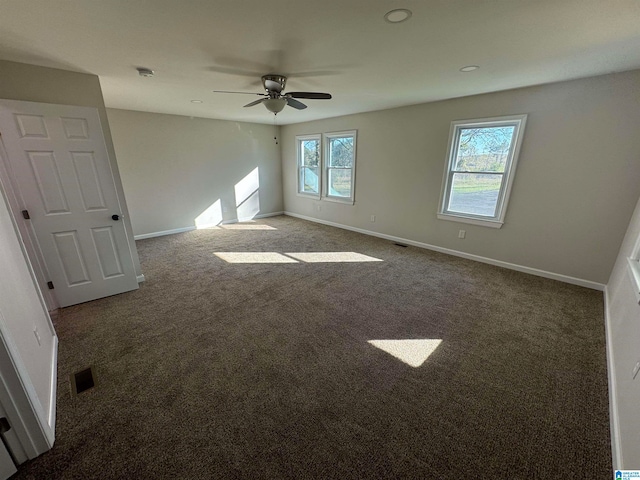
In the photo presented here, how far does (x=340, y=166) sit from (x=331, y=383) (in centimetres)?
476

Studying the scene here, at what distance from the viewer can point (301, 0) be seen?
1475 mm

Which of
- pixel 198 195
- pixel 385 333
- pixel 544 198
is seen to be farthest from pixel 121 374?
pixel 544 198

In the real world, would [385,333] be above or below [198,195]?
below

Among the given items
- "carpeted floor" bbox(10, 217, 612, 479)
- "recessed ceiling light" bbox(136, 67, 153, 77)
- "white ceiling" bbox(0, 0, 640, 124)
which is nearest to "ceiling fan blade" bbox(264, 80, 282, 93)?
"white ceiling" bbox(0, 0, 640, 124)

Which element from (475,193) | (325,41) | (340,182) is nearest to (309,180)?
(340,182)

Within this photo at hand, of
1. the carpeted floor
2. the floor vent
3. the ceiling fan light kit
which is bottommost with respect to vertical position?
the floor vent

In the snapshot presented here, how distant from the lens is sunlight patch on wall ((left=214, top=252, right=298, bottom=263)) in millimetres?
4031

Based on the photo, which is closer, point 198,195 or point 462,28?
point 462,28

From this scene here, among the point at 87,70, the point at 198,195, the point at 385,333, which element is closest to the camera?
the point at 385,333

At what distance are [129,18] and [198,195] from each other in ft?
14.5

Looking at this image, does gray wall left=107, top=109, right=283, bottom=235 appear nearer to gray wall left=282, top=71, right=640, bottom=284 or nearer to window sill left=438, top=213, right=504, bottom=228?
gray wall left=282, top=71, right=640, bottom=284

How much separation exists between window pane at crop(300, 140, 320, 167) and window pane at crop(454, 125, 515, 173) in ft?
10.4

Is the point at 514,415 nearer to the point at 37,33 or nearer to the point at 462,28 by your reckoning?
the point at 462,28

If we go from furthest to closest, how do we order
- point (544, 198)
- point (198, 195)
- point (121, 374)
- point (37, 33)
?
point (198, 195), point (544, 198), point (121, 374), point (37, 33)
